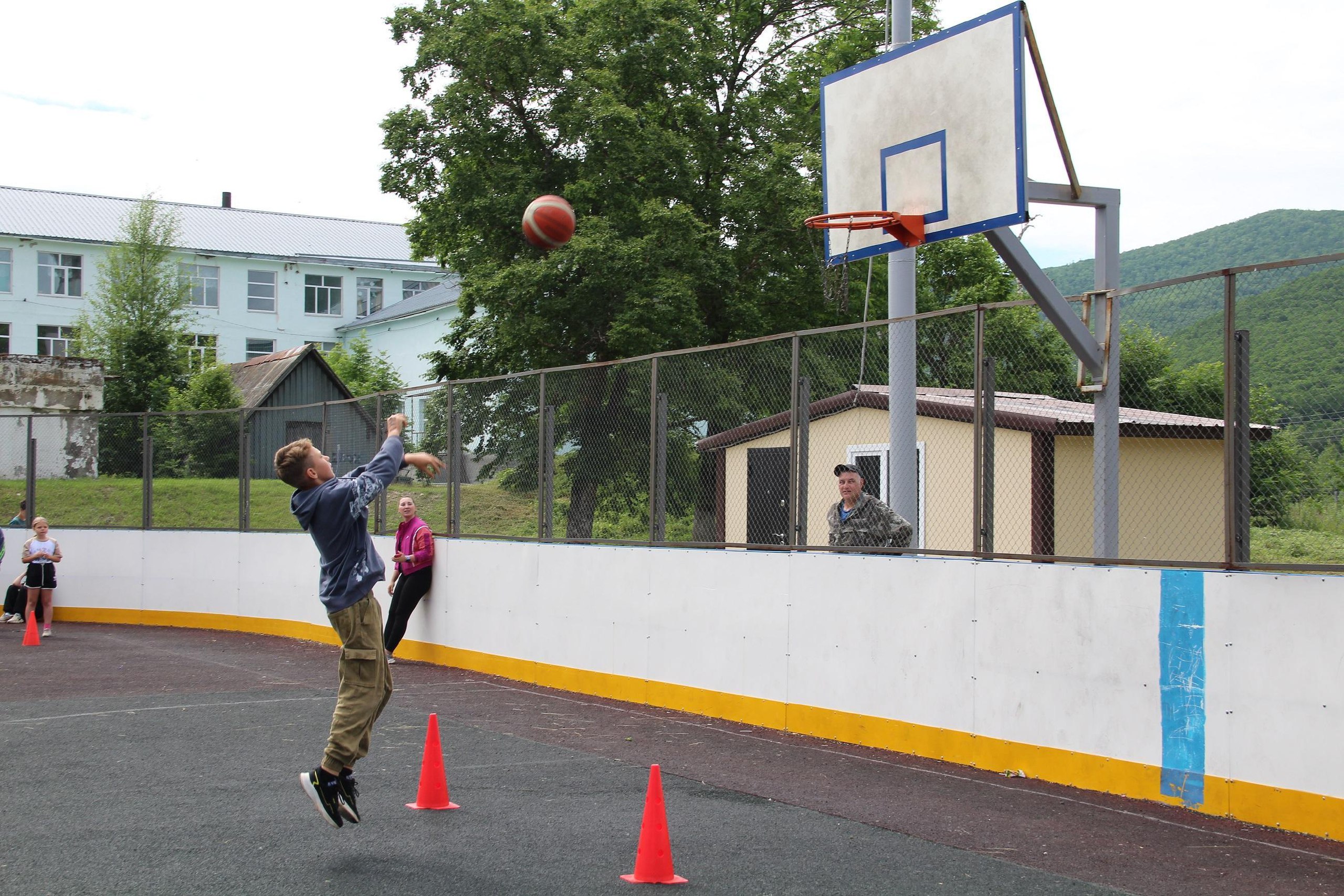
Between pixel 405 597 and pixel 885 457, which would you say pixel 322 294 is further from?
pixel 885 457

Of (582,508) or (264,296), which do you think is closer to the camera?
(582,508)

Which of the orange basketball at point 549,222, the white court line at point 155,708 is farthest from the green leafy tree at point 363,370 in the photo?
the white court line at point 155,708

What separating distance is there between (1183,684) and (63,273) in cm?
6010

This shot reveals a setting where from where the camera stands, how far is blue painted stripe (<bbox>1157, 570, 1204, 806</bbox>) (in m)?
6.95

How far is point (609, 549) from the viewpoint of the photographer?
39.3 ft

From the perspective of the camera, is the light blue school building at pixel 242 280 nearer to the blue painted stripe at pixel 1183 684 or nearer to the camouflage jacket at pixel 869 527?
the camouflage jacket at pixel 869 527

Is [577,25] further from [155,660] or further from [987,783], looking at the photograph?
[987,783]

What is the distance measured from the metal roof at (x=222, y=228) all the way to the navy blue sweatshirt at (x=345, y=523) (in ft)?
177

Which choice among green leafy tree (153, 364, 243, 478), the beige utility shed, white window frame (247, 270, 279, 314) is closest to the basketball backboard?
the beige utility shed

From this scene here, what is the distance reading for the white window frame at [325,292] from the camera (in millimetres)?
63844

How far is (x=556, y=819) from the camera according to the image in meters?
6.71

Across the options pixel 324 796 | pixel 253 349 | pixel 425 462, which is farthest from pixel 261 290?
pixel 324 796

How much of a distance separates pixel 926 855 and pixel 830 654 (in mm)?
3435

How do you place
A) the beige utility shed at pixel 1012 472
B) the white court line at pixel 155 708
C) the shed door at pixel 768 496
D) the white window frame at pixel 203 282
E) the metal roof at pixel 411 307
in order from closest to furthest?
the beige utility shed at pixel 1012 472, the white court line at pixel 155 708, the shed door at pixel 768 496, the metal roof at pixel 411 307, the white window frame at pixel 203 282
